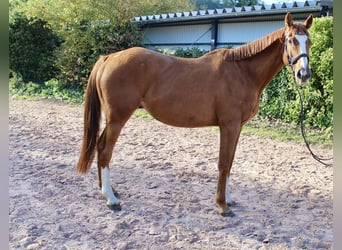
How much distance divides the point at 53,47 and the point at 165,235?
36.4 ft

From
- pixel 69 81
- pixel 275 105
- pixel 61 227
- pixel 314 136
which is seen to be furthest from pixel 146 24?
pixel 61 227

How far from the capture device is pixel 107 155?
3.32 metres

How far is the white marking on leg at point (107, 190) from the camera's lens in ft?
10.7

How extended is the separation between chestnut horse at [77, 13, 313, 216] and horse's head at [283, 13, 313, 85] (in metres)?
0.24

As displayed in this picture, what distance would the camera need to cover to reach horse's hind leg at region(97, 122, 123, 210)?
128 inches

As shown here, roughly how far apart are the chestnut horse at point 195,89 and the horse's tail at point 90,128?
4.0 inches

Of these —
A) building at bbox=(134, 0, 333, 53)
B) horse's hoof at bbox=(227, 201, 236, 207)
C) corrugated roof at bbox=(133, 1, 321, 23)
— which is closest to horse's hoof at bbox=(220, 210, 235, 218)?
horse's hoof at bbox=(227, 201, 236, 207)

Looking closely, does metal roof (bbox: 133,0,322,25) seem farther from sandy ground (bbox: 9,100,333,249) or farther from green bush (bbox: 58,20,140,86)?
sandy ground (bbox: 9,100,333,249)

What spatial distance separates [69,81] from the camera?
1155 centimetres

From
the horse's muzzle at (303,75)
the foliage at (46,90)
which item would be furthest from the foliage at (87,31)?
the horse's muzzle at (303,75)

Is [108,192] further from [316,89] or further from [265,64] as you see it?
[316,89]

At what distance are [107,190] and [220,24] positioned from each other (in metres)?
7.68

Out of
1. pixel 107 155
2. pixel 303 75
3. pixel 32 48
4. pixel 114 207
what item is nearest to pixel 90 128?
pixel 107 155

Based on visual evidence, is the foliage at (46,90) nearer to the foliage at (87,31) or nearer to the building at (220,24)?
the foliage at (87,31)
